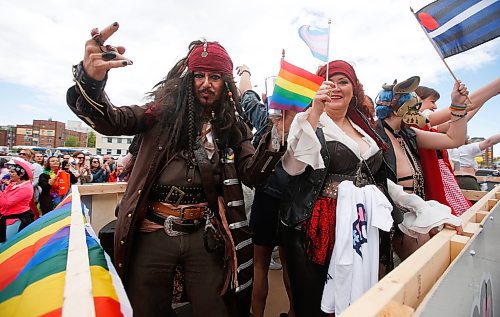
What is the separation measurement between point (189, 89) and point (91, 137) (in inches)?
3952

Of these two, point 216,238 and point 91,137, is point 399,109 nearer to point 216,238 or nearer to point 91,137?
point 216,238

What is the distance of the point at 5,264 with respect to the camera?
1.31 metres

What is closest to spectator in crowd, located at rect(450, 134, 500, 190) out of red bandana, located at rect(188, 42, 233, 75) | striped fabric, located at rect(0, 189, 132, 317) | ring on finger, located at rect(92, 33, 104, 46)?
red bandana, located at rect(188, 42, 233, 75)

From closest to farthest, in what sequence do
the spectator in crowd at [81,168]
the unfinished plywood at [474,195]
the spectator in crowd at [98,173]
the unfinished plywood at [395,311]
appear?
the unfinished plywood at [395,311] < the unfinished plywood at [474,195] < the spectator in crowd at [81,168] < the spectator in crowd at [98,173]

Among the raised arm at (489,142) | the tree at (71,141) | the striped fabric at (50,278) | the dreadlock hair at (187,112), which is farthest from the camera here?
the tree at (71,141)

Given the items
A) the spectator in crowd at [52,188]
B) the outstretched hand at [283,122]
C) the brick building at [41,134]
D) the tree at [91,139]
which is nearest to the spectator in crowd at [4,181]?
the spectator in crowd at [52,188]

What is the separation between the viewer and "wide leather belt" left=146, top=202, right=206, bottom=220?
1.67 metres

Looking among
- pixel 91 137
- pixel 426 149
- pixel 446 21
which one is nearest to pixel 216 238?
pixel 426 149

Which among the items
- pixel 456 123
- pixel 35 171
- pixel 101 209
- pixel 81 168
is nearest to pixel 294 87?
pixel 456 123

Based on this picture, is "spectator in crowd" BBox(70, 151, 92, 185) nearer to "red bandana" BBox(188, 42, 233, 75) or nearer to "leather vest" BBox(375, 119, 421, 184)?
"red bandana" BBox(188, 42, 233, 75)

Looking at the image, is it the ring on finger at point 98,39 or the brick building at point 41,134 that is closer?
the ring on finger at point 98,39

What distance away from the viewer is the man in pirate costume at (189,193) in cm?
163

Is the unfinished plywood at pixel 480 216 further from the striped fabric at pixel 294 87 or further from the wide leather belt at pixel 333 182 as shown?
the striped fabric at pixel 294 87

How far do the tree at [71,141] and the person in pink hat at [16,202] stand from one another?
289 ft
